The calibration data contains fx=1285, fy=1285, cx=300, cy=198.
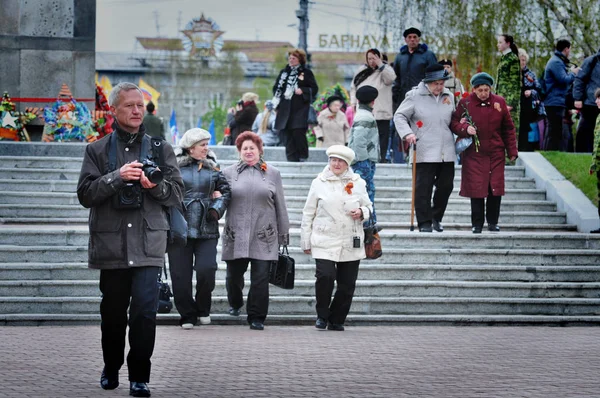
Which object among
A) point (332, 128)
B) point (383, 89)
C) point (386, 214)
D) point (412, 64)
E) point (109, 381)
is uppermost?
point (412, 64)

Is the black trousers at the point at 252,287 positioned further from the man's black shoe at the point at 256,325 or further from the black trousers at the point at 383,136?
the black trousers at the point at 383,136

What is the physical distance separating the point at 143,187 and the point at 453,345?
389 cm

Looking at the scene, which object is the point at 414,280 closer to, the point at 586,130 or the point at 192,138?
the point at 192,138

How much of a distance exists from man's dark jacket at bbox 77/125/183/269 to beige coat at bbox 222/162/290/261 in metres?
4.07

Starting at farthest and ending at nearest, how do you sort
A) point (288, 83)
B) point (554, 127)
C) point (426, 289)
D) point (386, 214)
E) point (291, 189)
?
point (554, 127), point (288, 83), point (291, 189), point (386, 214), point (426, 289)

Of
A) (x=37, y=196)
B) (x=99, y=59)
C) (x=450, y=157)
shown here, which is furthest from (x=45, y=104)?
(x=99, y=59)

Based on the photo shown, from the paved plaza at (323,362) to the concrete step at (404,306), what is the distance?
52cm

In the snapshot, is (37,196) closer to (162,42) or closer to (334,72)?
(334,72)

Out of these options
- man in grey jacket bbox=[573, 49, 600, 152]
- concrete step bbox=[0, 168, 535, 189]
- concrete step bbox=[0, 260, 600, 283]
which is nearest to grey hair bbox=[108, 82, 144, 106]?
concrete step bbox=[0, 260, 600, 283]

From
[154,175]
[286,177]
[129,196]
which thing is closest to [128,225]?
[129,196]

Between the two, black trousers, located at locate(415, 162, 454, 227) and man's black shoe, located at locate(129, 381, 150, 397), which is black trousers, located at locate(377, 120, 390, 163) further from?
man's black shoe, located at locate(129, 381, 150, 397)

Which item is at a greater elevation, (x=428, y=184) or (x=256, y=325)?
(x=428, y=184)

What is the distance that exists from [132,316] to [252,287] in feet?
13.6

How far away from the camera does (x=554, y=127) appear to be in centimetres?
2089
